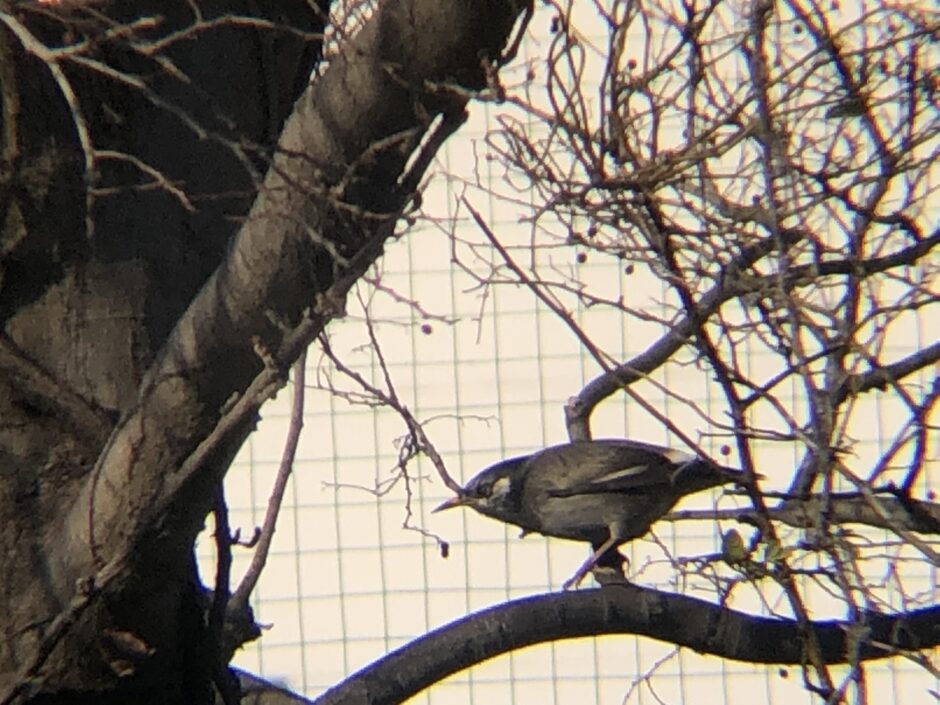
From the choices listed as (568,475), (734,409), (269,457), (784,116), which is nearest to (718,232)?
(784,116)

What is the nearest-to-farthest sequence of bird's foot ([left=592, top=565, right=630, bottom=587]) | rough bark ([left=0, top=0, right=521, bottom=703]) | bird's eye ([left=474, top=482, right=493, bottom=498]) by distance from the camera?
rough bark ([left=0, top=0, right=521, bottom=703]) → bird's foot ([left=592, top=565, right=630, bottom=587]) → bird's eye ([left=474, top=482, right=493, bottom=498])

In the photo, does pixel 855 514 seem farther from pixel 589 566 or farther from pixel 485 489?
pixel 485 489

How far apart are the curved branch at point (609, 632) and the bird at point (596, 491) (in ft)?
3.89

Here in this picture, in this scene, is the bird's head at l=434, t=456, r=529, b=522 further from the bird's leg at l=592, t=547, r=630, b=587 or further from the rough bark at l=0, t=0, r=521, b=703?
the rough bark at l=0, t=0, r=521, b=703

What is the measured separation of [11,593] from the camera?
189 centimetres

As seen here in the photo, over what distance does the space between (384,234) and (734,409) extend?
1.61ft

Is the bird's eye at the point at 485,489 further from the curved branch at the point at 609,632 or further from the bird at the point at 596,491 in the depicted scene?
the curved branch at the point at 609,632

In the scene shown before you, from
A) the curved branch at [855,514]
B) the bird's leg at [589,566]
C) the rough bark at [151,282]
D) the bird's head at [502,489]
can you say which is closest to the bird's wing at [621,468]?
the bird's leg at [589,566]

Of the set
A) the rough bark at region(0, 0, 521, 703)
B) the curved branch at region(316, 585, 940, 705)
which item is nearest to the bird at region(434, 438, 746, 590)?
the curved branch at region(316, 585, 940, 705)

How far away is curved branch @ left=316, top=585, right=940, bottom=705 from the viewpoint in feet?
7.89

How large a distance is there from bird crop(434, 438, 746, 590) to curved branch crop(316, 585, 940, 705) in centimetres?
119

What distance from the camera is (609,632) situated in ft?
8.32

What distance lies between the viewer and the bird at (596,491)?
4.00m

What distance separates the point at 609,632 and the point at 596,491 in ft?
5.10
